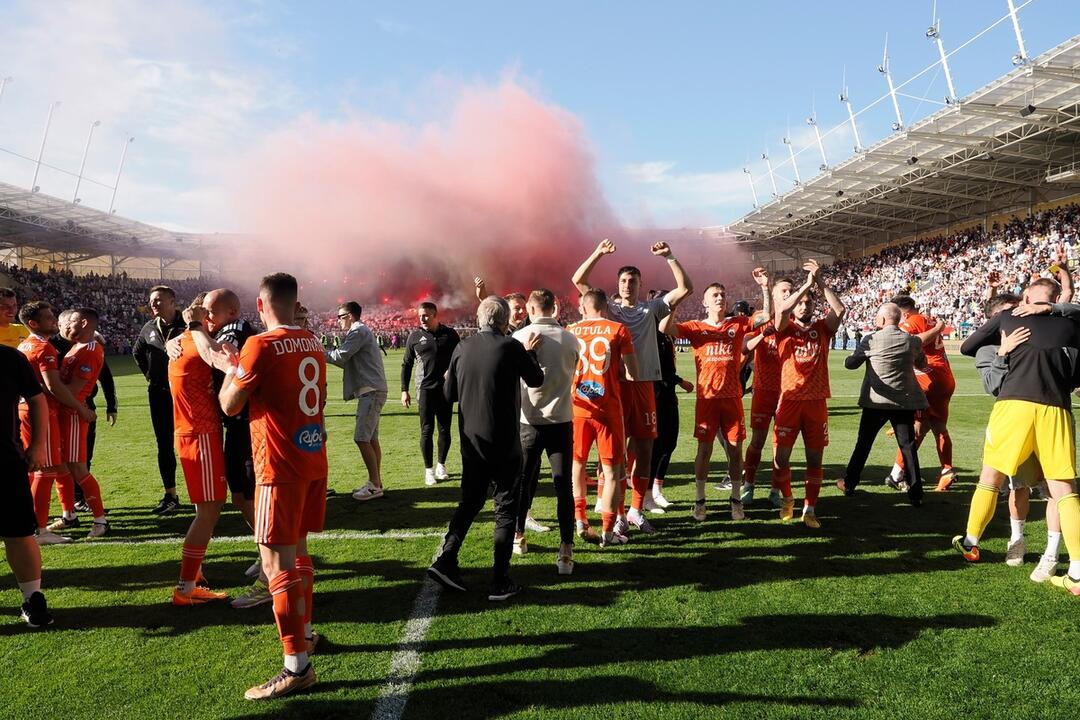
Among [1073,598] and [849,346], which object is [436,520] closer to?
[1073,598]

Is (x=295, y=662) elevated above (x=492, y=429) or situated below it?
below

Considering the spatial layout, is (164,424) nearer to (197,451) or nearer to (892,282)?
(197,451)

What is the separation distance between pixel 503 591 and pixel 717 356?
107 inches

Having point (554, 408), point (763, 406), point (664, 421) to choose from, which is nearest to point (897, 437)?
point (763, 406)

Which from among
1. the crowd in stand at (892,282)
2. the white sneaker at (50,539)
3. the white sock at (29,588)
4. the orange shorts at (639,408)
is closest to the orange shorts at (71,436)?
the white sneaker at (50,539)

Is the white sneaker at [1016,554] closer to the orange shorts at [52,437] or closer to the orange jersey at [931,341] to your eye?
the orange jersey at [931,341]

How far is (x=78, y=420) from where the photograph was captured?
204 inches

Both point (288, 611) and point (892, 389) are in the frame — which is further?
point (892, 389)

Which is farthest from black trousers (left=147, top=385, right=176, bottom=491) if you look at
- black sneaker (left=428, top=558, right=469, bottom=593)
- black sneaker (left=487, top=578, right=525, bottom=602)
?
black sneaker (left=487, top=578, right=525, bottom=602)

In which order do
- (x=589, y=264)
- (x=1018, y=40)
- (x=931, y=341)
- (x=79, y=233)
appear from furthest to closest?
(x=79, y=233)
(x=1018, y=40)
(x=931, y=341)
(x=589, y=264)

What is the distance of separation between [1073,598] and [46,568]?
6.60 metres

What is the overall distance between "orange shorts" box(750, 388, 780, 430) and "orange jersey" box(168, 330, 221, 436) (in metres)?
4.36

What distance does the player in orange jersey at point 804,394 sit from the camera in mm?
5137

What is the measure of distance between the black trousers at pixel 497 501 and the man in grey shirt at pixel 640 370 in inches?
55.3
